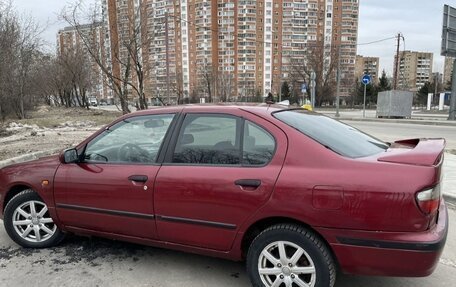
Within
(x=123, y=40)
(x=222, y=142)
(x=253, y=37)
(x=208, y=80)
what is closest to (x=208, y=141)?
(x=222, y=142)

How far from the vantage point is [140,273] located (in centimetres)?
362

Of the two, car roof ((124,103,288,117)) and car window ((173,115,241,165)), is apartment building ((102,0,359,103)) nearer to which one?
car roof ((124,103,288,117))

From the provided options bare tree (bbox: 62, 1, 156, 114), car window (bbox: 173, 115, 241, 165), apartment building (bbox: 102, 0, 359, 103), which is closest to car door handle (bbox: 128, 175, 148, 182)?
car window (bbox: 173, 115, 241, 165)

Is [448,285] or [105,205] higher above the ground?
[105,205]

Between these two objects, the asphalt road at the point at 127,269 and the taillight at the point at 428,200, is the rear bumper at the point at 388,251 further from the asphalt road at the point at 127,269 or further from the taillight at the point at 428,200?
the asphalt road at the point at 127,269

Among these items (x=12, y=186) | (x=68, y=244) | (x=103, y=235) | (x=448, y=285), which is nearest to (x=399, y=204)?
(x=448, y=285)

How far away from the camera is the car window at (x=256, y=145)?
3.05 m

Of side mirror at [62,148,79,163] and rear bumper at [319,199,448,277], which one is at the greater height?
side mirror at [62,148,79,163]

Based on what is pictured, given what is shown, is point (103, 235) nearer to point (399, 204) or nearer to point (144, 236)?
point (144, 236)

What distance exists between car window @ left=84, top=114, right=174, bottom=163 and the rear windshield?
3.67ft

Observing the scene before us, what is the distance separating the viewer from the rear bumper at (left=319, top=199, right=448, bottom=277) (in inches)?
103

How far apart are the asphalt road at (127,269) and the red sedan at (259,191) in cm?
31

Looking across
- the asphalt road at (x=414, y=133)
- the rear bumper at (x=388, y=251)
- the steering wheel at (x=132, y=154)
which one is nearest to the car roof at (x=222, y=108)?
the steering wheel at (x=132, y=154)

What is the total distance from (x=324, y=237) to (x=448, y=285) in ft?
4.69
